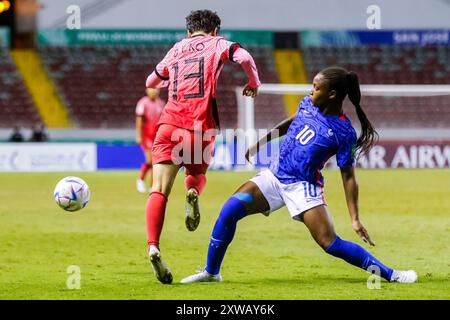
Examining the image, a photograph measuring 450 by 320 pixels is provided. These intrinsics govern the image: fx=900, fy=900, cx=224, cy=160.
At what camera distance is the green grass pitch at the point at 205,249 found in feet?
21.5

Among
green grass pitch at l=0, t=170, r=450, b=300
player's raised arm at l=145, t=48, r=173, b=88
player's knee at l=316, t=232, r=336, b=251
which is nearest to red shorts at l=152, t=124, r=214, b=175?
player's raised arm at l=145, t=48, r=173, b=88

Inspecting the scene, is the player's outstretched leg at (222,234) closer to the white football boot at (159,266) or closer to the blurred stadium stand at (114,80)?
the white football boot at (159,266)

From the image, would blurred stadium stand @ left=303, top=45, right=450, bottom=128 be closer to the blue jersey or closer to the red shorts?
the red shorts

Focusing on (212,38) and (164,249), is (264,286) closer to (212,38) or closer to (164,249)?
(212,38)

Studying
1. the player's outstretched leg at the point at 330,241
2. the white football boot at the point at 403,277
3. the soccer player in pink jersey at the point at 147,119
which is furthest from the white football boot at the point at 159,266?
the soccer player in pink jersey at the point at 147,119

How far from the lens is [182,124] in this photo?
7.16 m

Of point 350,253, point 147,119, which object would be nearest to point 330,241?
point 350,253

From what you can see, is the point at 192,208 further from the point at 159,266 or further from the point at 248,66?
the point at 248,66

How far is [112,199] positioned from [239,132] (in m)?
10.2

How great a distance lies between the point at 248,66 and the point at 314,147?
864 millimetres

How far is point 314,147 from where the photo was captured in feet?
21.9

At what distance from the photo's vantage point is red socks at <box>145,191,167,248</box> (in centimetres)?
680

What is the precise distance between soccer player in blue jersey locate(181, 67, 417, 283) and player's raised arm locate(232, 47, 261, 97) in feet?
1.54
